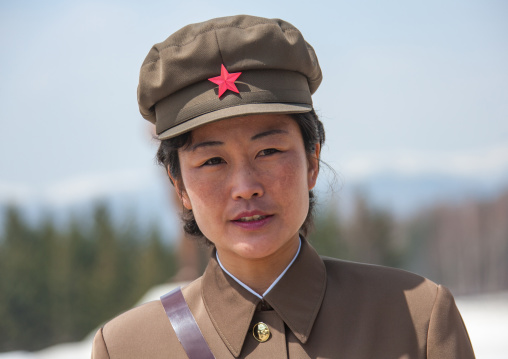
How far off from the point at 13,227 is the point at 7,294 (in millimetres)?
2417

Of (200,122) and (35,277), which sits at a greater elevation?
(200,122)

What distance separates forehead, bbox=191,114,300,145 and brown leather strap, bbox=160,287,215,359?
1.85 feet

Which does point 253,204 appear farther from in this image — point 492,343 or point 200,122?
point 492,343

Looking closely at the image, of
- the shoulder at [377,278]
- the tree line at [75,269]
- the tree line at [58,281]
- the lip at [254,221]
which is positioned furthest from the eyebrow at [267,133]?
the tree line at [58,281]

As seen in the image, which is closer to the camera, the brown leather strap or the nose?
the nose

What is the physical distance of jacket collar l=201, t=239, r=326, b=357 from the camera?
2.11m

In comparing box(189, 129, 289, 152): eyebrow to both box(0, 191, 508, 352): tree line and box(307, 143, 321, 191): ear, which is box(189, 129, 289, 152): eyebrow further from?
box(0, 191, 508, 352): tree line

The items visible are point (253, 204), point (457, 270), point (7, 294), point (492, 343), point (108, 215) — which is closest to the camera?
point (253, 204)

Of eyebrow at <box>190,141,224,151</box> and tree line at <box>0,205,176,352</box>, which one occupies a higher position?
eyebrow at <box>190,141,224,151</box>

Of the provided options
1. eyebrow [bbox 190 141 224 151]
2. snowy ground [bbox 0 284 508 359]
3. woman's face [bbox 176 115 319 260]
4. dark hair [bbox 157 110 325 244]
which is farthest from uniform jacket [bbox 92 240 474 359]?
snowy ground [bbox 0 284 508 359]

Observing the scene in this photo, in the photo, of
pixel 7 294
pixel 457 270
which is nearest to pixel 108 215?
pixel 7 294

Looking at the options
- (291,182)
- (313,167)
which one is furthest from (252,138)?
(313,167)

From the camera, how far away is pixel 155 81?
2.12 meters

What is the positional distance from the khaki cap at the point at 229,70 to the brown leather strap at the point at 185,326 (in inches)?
22.6
